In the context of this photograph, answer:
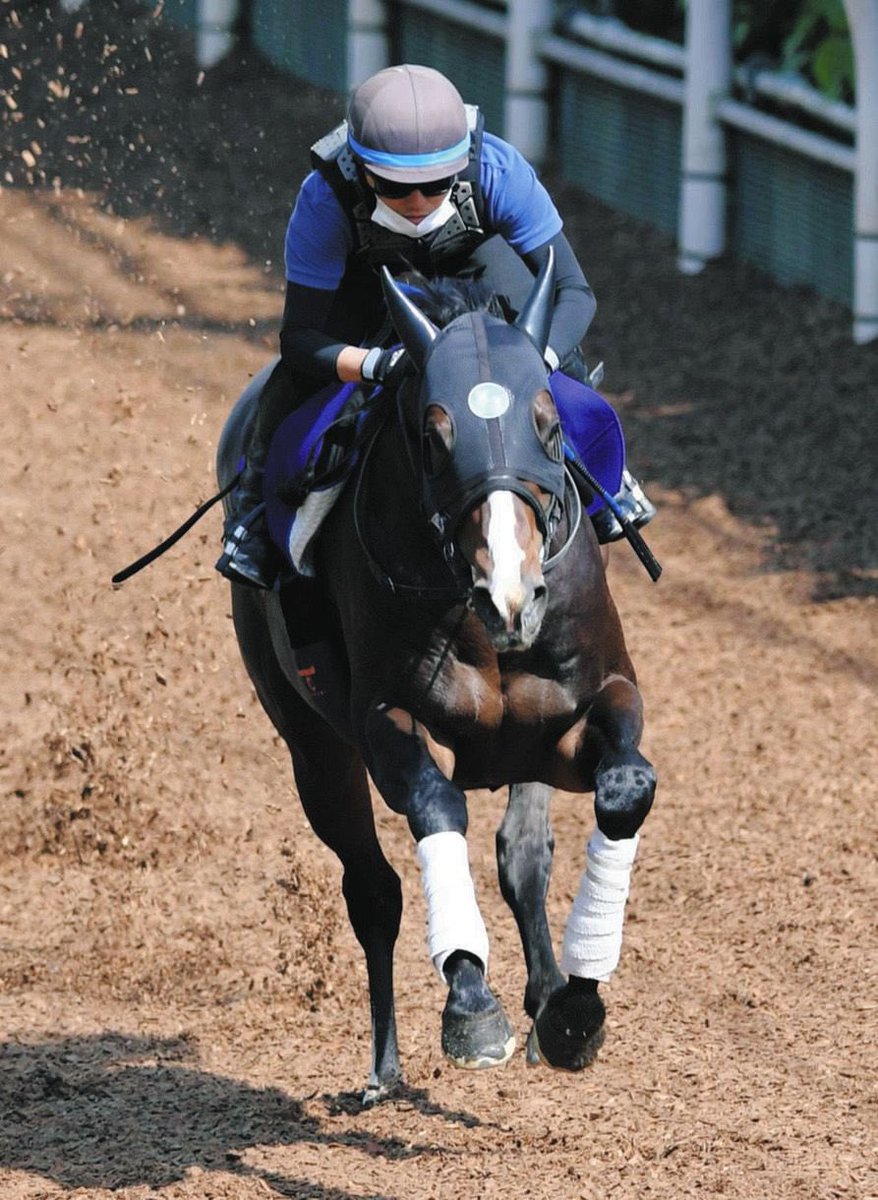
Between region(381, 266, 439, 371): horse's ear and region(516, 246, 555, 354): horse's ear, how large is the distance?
205 millimetres

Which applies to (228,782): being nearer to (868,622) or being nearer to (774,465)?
(868,622)

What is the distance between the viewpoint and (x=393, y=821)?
7945mm

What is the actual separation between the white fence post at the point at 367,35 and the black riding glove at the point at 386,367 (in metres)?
11.7

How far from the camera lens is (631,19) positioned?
14445mm

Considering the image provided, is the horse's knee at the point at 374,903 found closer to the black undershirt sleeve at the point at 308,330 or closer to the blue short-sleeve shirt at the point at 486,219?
the black undershirt sleeve at the point at 308,330

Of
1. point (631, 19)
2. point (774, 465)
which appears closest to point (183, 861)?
point (774, 465)

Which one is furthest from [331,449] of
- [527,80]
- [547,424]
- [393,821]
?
[527,80]

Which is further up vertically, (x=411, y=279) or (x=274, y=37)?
(x=411, y=279)

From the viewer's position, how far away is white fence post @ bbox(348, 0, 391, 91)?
52.2 ft

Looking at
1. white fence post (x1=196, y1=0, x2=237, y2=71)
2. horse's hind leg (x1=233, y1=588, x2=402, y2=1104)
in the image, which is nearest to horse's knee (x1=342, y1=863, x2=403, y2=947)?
horse's hind leg (x1=233, y1=588, x2=402, y2=1104)

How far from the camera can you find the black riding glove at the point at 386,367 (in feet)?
15.2

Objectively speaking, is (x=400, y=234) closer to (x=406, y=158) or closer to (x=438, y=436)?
(x=406, y=158)

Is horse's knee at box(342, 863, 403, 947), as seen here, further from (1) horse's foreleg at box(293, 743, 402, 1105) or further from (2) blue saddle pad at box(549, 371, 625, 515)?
(2) blue saddle pad at box(549, 371, 625, 515)

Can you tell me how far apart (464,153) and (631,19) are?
10287 millimetres
